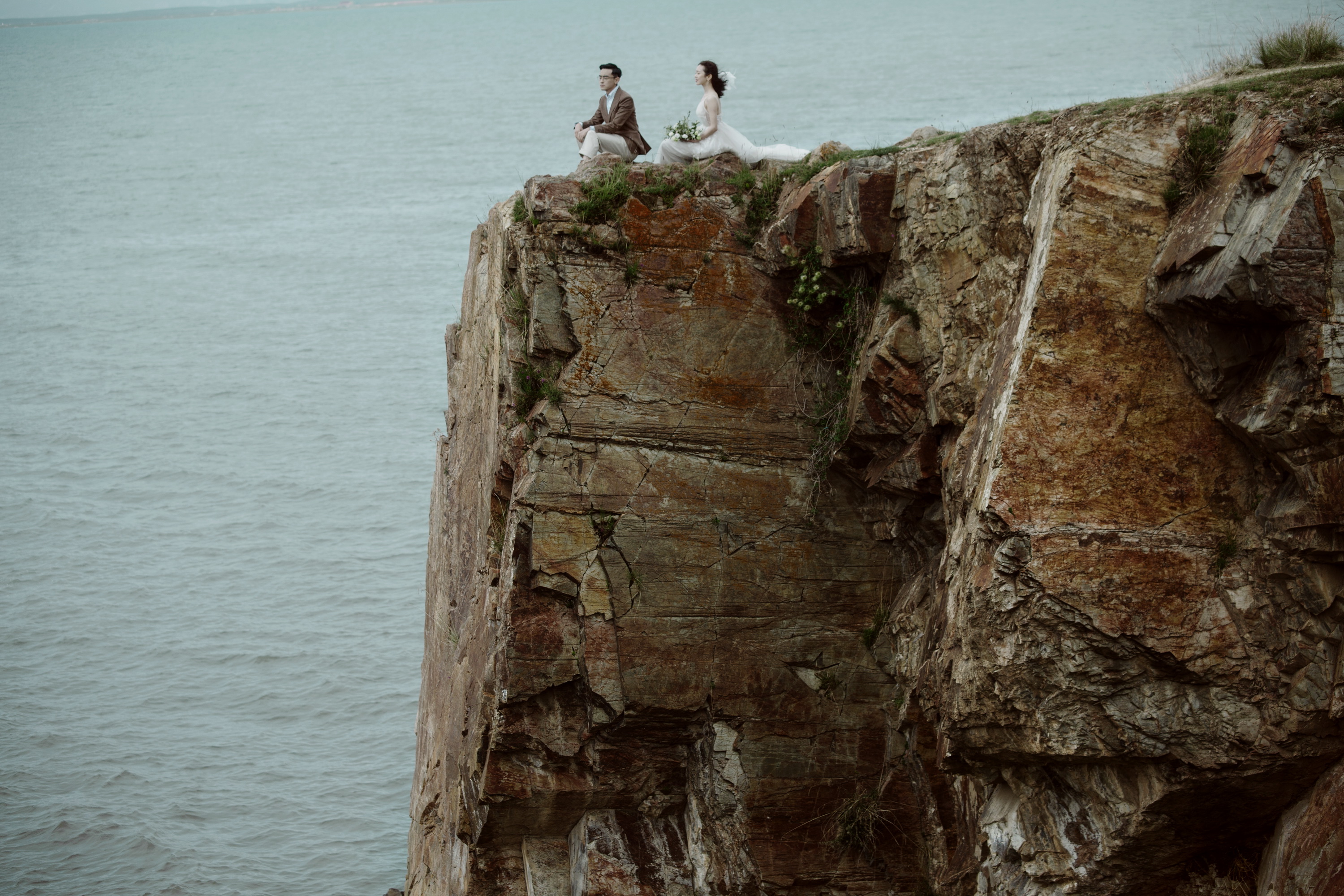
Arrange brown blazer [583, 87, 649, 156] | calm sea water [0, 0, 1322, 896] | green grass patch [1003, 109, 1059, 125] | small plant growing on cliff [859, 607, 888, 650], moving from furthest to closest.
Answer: calm sea water [0, 0, 1322, 896], brown blazer [583, 87, 649, 156], small plant growing on cliff [859, 607, 888, 650], green grass patch [1003, 109, 1059, 125]

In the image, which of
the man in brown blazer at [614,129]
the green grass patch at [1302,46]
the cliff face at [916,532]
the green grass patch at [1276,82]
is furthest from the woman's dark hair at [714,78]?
the green grass patch at [1276,82]

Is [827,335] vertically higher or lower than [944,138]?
lower

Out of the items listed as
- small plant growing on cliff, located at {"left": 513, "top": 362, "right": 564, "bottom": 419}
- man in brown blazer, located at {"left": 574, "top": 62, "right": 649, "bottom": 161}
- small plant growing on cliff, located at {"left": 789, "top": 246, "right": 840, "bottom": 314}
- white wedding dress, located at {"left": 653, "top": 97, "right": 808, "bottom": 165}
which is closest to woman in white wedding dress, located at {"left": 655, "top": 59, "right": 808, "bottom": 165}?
white wedding dress, located at {"left": 653, "top": 97, "right": 808, "bottom": 165}

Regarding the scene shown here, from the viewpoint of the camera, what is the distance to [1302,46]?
32.5 ft

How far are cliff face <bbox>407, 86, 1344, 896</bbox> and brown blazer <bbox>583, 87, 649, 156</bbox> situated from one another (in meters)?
1.58

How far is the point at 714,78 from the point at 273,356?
33488mm

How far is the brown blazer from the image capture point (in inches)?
564

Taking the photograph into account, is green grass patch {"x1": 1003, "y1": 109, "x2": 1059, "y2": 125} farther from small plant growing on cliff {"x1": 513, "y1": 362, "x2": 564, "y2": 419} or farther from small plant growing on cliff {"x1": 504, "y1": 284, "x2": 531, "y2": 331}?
small plant growing on cliff {"x1": 504, "y1": 284, "x2": 531, "y2": 331}

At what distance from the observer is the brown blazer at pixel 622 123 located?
14336 mm

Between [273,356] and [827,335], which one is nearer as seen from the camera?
[827,335]

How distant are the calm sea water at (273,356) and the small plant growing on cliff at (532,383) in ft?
25.5

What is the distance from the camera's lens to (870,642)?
40.6 ft

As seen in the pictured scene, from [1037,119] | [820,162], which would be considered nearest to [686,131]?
[820,162]

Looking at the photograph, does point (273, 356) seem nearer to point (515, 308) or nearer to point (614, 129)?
→ point (614, 129)
